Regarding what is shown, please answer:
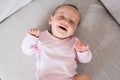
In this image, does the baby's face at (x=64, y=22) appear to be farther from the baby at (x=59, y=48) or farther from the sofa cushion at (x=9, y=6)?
the sofa cushion at (x=9, y=6)

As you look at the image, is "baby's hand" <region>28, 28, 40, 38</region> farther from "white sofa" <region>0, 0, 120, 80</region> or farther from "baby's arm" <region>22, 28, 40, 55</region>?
"white sofa" <region>0, 0, 120, 80</region>

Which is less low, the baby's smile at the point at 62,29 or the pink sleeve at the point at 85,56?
the baby's smile at the point at 62,29

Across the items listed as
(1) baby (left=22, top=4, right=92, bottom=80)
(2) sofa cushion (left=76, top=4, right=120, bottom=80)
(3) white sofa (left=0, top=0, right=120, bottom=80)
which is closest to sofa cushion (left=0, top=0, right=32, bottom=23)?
(3) white sofa (left=0, top=0, right=120, bottom=80)

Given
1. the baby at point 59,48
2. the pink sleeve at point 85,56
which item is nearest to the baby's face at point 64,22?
the baby at point 59,48

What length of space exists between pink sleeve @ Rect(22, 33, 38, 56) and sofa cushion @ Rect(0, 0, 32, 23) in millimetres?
189

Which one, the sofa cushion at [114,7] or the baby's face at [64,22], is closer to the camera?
the baby's face at [64,22]

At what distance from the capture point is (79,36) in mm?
1262

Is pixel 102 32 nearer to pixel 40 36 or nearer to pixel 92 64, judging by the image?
pixel 92 64

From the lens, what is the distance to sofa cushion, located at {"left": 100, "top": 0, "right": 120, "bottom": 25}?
4.19 ft

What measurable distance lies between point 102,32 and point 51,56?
283 mm

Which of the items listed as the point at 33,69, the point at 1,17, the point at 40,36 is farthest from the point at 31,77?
the point at 1,17

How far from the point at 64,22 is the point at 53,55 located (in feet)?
0.50

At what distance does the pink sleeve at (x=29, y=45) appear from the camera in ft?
3.74

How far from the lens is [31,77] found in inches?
45.9
